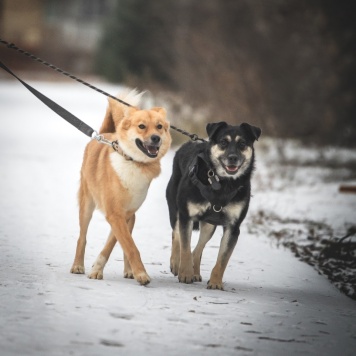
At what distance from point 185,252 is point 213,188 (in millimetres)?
543

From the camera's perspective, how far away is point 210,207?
5684mm

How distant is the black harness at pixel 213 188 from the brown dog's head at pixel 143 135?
0.30 meters

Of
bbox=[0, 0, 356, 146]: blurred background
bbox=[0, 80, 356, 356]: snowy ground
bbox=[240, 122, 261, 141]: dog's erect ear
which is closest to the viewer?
bbox=[0, 80, 356, 356]: snowy ground

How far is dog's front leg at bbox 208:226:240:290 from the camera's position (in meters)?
5.68

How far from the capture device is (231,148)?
18.8 ft

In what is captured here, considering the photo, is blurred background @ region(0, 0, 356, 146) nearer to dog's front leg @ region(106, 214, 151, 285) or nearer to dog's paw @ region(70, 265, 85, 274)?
dog's paw @ region(70, 265, 85, 274)

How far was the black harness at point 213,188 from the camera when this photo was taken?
5.66 meters

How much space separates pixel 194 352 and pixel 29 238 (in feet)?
11.6

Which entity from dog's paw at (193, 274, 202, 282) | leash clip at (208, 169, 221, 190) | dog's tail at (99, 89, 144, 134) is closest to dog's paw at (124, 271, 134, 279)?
dog's paw at (193, 274, 202, 282)

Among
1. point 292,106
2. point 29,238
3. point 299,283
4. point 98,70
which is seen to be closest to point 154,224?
point 29,238

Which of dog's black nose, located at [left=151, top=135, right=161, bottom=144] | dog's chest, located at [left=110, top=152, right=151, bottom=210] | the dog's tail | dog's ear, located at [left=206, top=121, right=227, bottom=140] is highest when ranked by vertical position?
the dog's tail

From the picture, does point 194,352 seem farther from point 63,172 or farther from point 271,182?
point 63,172

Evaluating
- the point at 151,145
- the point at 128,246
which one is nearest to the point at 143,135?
the point at 151,145

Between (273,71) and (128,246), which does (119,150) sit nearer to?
(128,246)
